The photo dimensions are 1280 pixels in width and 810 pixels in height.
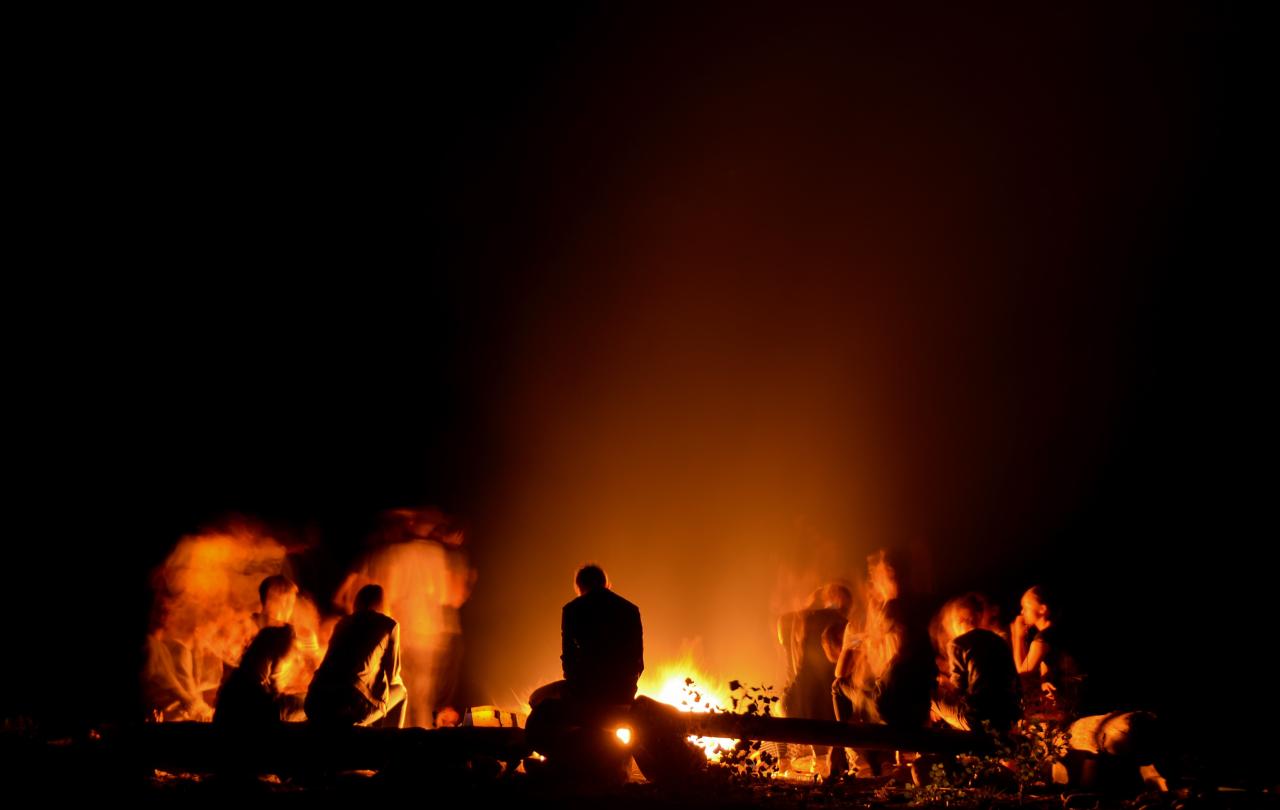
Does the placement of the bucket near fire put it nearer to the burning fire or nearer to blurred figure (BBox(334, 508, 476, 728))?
the burning fire

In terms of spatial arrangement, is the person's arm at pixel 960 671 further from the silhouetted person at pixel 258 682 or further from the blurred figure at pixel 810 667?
the silhouetted person at pixel 258 682

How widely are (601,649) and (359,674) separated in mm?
2405

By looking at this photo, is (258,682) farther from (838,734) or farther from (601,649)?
(838,734)

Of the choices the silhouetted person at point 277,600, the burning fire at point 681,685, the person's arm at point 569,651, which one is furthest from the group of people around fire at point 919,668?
the silhouetted person at point 277,600

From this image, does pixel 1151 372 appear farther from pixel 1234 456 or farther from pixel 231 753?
pixel 231 753

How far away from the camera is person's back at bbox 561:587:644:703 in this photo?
27.6ft

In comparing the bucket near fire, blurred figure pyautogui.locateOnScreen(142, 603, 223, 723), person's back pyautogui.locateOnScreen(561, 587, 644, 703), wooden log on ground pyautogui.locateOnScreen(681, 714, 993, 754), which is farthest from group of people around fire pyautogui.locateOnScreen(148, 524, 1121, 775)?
blurred figure pyautogui.locateOnScreen(142, 603, 223, 723)

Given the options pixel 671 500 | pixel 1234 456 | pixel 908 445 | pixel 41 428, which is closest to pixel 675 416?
pixel 671 500

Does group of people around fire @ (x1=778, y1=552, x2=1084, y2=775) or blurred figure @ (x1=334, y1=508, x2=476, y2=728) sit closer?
group of people around fire @ (x1=778, y1=552, x2=1084, y2=775)

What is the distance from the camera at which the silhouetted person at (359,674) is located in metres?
8.77

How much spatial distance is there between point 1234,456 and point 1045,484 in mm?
3516

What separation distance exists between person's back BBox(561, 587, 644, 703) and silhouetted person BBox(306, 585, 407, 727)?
6.23 ft

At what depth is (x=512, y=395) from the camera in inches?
1001

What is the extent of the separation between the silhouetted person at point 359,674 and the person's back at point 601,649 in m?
1.90
